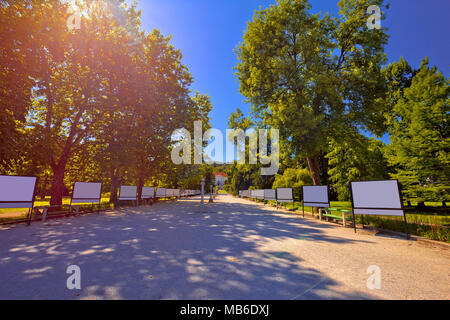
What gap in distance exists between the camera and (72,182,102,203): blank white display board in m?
11.9

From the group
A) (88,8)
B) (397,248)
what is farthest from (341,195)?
(88,8)

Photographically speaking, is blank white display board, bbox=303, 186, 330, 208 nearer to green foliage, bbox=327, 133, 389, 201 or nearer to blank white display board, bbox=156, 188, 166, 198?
green foliage, bbox=327, 133, 389, 201

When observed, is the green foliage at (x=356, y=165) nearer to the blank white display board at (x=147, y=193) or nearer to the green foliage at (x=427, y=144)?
the green foliage at (x=427, y=144)

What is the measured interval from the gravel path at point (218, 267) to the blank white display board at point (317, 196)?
4.42 metres

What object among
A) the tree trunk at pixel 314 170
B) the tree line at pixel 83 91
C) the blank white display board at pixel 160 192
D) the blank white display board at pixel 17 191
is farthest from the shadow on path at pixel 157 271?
the blank white display board at pixel 160 192

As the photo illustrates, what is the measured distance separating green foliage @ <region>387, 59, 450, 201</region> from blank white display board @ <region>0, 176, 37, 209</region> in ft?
75.0

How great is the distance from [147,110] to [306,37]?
14976mm

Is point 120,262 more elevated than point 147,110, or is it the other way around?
point 147,110

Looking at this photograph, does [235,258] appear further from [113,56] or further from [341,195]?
[341,195]

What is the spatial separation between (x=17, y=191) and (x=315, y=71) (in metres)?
19.2

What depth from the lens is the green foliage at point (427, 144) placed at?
39.2 ft

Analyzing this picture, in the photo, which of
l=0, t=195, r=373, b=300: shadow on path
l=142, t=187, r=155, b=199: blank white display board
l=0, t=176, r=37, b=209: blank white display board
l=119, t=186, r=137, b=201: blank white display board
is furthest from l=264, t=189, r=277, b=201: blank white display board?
l=0, t=176, r=37, b=209: blank white display board

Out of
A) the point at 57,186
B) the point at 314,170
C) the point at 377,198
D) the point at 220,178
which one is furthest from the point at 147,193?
the point at 220,178

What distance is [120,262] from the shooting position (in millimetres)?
4023
